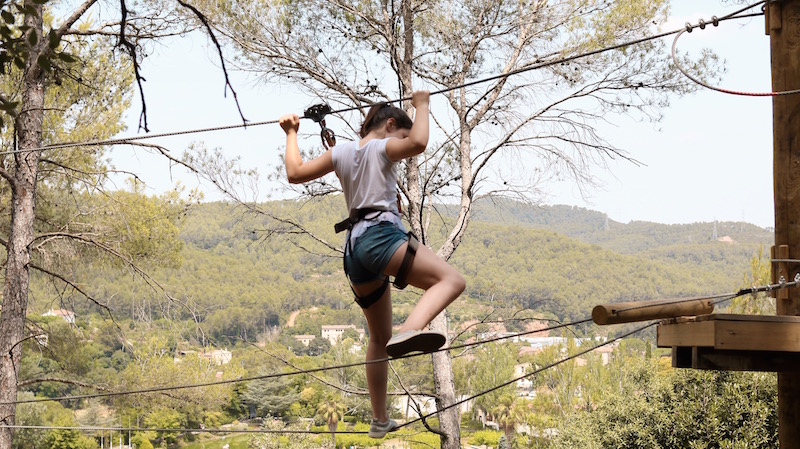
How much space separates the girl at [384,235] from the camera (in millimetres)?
2592

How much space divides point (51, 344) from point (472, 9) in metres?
6.88

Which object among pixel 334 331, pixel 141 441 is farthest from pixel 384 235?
pixel 334 331

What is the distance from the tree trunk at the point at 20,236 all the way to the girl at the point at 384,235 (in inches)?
214

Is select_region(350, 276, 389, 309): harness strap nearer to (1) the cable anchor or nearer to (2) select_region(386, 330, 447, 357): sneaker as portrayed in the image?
(2) select_region(386, 330, 447, 357): sneaker

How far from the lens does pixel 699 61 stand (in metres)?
9.02

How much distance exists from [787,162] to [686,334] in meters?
0.81

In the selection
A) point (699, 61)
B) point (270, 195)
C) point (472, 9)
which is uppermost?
point (472, 9)

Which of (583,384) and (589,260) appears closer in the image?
(583,384)

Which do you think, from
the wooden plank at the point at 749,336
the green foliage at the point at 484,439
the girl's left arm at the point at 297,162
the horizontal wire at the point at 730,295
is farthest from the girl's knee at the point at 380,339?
the green foliage at the point at 484,439

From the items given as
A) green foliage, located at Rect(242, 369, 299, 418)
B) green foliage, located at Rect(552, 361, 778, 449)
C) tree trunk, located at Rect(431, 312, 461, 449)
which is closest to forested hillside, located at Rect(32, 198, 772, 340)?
green foliage, located at Rect(242, 369, 299, 418)

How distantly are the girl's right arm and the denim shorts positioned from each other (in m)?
0.24

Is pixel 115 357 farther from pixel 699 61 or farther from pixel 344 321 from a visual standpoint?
pixel 344 321

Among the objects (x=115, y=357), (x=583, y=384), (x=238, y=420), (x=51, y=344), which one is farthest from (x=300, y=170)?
(x=238, y=420)

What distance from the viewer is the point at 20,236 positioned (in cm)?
747
